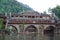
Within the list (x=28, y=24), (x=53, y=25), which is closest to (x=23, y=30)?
(x=28, y=24)

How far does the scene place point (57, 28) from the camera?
77375 mm

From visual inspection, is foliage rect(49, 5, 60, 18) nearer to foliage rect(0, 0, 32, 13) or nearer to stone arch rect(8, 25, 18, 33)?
foliage rect(0, 0, 32, 13)

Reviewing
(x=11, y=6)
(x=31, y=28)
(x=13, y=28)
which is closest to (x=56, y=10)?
(x=31, y=28)

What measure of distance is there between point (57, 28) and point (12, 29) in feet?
44.5

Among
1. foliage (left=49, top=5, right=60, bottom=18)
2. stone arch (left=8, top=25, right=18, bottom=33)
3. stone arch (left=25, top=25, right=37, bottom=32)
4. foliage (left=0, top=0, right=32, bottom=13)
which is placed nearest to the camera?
stone arch (left=8, top=25, right=18, bottom=33)

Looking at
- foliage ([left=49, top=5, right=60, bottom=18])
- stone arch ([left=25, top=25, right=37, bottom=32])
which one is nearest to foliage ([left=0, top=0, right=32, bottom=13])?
foliage ([left=49, top=5, right=60, bottom=18])

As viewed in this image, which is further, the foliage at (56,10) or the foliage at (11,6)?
the foliage at (11,6)

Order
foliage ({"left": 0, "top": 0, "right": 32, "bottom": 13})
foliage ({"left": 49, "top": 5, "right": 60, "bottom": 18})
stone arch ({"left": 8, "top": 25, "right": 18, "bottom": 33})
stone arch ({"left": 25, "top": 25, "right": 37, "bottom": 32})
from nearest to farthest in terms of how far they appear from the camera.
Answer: stone arch ({"left": 8, "top": 25, "right": 18, "bottom": 33})
stone arch ({"left": 25, "top": 25, "right": 37, "bottom": 32})
foliage ({"left": 49, "top": 5, "right": 60, "bottom": 18})
foliage ({"left": 0, "top": 0, "right": 32, "bottom": 13})

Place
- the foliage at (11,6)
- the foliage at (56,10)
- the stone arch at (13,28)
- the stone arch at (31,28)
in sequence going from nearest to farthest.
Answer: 1. the stone arch at (13,28)
2. the stone arch at (31,28)
3. the foliage at (56,10)
4. the foliage at (11,6)

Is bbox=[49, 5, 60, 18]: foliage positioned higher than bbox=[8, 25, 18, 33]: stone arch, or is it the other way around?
bbox=[49, 5, 60, 18]: foliage

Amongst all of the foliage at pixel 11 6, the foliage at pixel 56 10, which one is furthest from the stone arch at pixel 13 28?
the foliage at pixel 11 6

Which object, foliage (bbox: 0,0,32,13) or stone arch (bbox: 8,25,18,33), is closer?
stone arch (bbox: 8,25,18,33)

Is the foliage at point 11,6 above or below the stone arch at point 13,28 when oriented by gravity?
above

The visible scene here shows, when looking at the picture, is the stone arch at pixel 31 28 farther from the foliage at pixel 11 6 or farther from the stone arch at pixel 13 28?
the foliage at pixel 11 6
